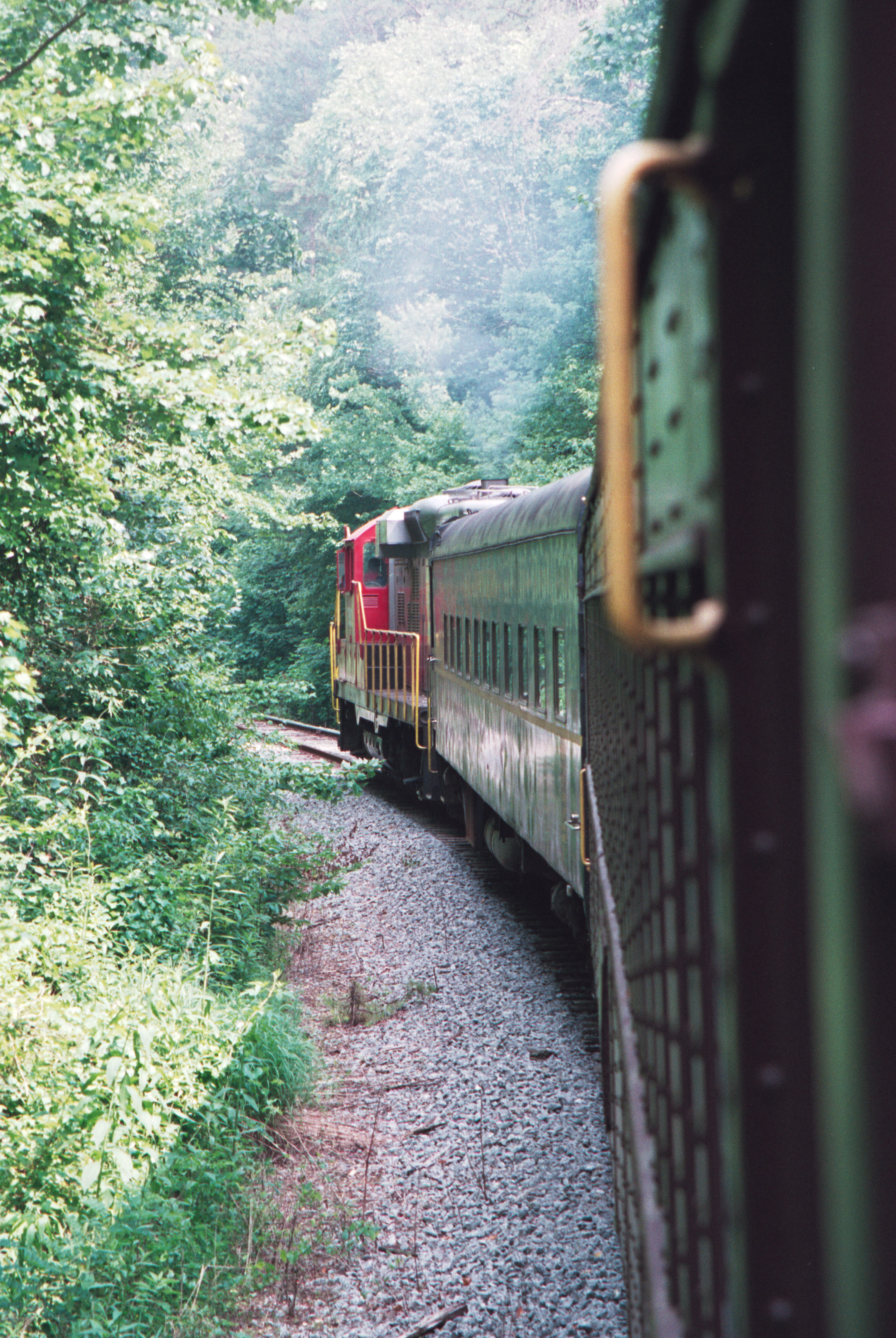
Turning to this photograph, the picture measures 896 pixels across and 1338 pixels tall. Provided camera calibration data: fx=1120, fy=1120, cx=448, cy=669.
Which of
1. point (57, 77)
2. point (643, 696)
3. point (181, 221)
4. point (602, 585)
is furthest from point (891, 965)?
point (181, 221)

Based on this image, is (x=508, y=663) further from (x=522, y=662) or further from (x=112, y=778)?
(x=112, y=778)

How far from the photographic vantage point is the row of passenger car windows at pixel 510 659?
6.61 metres

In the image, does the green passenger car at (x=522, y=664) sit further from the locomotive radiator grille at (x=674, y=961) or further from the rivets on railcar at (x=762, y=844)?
the rivets on railcar at (x=762, y=844)

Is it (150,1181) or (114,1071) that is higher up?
(114,1071)

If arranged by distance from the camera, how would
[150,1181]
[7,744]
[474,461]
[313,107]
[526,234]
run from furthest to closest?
[313,107] → [526,234] → [474,461] → [7,744] → [150,1181]

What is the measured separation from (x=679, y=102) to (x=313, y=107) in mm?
43979

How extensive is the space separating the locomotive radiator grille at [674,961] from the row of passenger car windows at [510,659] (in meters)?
3.96

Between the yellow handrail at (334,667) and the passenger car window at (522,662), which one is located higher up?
the passenger car window at (522,662)

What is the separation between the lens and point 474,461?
25016mm

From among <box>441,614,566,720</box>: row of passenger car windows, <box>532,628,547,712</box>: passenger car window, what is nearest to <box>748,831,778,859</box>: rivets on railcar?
<box>441,614,566,720</box>: row of passenger car windows

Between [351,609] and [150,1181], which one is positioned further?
[351,609]

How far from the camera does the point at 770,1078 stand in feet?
2.72

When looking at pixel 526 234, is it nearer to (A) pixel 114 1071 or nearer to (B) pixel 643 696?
(A) pixel 114 1071

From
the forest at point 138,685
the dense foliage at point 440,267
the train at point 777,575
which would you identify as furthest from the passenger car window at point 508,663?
the dense foliage at point 440,267
